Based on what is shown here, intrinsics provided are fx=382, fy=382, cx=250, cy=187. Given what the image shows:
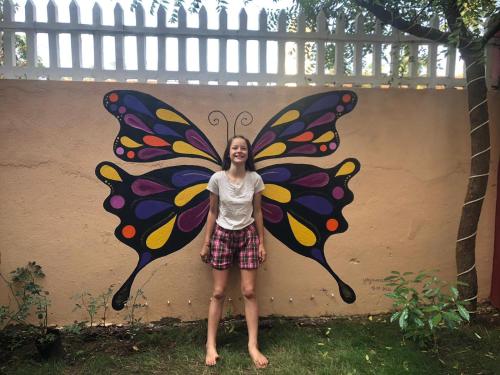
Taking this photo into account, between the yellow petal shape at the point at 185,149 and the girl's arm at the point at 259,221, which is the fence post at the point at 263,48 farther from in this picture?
the girl's arm at the point at 259,221

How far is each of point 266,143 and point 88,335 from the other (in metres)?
2.25

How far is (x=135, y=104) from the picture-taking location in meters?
3.25

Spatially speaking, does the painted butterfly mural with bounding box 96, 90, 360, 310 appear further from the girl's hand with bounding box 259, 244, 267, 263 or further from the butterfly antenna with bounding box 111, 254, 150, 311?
the girl's hand with bounding box 259, 244, 267, 263

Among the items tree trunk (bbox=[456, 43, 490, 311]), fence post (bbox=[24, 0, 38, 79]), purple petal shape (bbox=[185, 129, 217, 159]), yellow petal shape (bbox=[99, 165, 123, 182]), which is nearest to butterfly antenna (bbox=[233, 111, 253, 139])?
purple petal shape (bbox=[185, 129, 217, 159])

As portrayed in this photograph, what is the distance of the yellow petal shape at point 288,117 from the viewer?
3377 millimetres

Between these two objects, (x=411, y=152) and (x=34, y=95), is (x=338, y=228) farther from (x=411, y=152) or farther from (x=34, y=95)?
(x=34, y=95)

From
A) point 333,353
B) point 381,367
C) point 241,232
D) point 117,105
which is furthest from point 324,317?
point 117,105

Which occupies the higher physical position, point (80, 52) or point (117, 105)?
point (80, 52)

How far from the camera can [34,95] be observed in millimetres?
3166

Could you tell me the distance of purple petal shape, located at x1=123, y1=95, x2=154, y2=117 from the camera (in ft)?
10.6

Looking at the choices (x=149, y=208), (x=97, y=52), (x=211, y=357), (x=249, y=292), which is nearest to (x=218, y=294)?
(x=249, y=292)

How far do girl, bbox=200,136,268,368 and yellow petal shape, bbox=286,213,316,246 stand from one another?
15.1 inches

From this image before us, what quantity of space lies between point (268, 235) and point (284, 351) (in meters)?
0.96

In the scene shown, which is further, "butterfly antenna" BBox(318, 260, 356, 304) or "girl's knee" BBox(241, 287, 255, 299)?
"butterfly antenna" BBox(318, 260, 356, 304)
